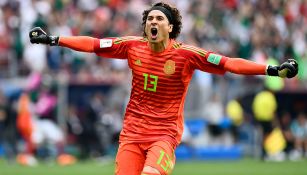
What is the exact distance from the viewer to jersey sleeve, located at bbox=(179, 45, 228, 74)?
980cm

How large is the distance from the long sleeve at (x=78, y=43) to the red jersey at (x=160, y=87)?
1.49 feet

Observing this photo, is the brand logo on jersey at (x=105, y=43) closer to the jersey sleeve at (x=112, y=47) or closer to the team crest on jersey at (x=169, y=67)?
the jersey sleeve at (x=112, y=47)

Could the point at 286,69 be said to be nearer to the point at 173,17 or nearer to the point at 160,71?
the point at 160,71

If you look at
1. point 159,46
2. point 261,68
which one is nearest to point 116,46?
point 159,46

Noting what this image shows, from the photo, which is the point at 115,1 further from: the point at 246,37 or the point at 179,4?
the point at 246,37

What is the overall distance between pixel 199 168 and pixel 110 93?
A: 4.06 metres

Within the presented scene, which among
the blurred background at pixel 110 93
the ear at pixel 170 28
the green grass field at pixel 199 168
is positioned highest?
the ear at pixel 170 28

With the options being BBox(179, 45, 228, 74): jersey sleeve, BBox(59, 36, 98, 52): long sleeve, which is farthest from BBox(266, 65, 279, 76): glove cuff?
BBox(59, 36, 98, 52): long sleeve

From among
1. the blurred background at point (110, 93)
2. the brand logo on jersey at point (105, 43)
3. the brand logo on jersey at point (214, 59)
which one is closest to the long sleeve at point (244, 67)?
the brand logo on jersey at point (214, 59)

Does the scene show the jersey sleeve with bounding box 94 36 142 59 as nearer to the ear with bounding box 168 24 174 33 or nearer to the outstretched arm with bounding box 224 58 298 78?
the ear with bounding box 168 24 174 33

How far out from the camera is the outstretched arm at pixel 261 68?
9.33m

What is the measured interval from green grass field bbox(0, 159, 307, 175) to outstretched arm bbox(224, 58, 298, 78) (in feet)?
27.9

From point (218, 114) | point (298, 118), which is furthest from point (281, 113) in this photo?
point (218, 114)

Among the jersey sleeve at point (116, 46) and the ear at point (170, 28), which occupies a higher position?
the ear at point (170, 28)
